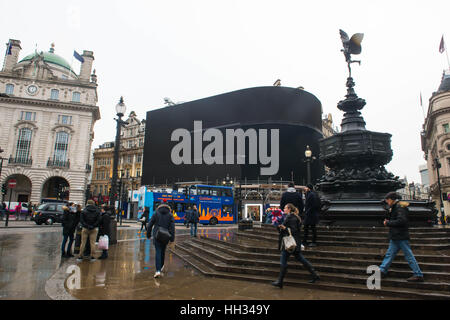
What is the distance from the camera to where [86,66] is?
44969 millimetres

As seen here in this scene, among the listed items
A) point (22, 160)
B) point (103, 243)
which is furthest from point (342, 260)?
point (22, 160)

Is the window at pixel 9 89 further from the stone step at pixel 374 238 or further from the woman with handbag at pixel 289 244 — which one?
the woman with handbag at pixel 289 244

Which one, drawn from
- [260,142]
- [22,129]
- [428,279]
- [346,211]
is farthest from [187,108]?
[428,279]

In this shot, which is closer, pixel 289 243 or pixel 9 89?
pixel 289 243

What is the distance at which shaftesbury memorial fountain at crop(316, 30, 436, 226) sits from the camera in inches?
314

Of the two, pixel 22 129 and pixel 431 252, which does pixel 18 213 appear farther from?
pixel 431 252

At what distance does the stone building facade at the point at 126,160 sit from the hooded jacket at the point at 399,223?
58160mm

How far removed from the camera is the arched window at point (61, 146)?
41.9 meters

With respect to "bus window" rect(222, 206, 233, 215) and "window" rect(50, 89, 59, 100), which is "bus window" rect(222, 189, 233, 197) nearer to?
"bus window" rect(222, 206, 233, 215)

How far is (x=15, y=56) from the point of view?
142 ft

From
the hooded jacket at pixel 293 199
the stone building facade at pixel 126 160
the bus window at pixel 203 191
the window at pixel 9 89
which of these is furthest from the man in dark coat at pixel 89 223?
the stone building facade at pixel 126 160

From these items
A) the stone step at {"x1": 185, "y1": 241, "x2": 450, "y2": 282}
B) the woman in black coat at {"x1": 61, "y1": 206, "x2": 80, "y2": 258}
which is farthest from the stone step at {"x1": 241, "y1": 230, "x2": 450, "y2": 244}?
the woman in black coat at {"x1": 61, "y1": 206, "x2": 80, "y2": 258}

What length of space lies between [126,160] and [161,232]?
60.2 metres

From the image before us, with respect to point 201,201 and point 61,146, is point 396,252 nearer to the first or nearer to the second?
point 201,201
